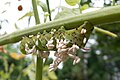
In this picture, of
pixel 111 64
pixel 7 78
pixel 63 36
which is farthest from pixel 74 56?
pixel 111 64

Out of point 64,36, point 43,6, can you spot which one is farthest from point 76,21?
point 43,6

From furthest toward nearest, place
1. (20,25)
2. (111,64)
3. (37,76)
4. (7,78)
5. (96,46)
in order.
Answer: (111,64)
(96,46)
(7,78)
(20,25)
(37,76)

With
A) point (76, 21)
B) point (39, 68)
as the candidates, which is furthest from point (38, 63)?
point (76, 21)

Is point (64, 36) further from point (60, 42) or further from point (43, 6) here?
point (43, 6)

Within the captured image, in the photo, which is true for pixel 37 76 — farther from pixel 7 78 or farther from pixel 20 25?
pixel 7 78

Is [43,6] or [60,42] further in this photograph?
[43,6]

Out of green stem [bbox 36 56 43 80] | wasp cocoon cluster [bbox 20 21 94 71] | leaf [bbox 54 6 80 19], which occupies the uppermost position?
leaf [bbox 54 6 80 19]

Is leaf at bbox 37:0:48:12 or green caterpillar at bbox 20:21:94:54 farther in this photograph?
leaf at bbox 37:0:48:12
